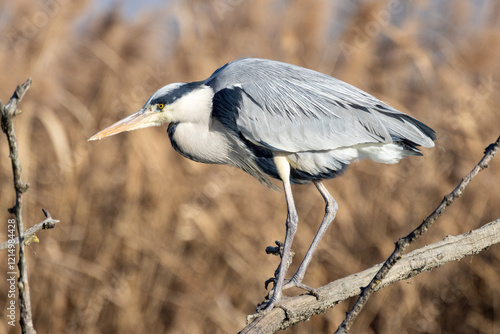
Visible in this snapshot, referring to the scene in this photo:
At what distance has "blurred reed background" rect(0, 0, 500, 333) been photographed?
157 inches

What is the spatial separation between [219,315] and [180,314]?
0.88ft

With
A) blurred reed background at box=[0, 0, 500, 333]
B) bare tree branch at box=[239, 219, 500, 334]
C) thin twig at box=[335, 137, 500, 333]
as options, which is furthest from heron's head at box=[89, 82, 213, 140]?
blurred reed background at box=[0, 0, 500, 333]

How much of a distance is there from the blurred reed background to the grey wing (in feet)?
5.79

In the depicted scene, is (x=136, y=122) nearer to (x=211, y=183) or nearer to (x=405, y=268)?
(x=405, y=268)

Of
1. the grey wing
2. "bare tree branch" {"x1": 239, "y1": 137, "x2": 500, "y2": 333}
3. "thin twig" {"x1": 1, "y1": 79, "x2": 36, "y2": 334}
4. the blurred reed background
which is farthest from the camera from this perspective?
the blurred reed background

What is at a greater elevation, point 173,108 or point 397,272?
point 173,108

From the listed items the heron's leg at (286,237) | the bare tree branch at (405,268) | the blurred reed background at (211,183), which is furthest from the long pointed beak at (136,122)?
the blurred reed background at (211,183)

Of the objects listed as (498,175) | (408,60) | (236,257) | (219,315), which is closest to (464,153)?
(498,175)

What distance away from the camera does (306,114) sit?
247 cm

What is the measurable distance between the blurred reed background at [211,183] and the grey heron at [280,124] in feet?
5.43

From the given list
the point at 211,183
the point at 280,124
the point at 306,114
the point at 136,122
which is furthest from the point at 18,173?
the point at 211,183

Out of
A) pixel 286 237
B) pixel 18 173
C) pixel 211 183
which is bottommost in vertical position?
pixel 18 173

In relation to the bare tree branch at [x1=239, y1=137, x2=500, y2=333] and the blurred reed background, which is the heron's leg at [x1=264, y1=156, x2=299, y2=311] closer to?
the bare tree branch at [x1=239, y1=137, x2=500, y2=333]

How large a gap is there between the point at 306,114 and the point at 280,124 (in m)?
0.13
